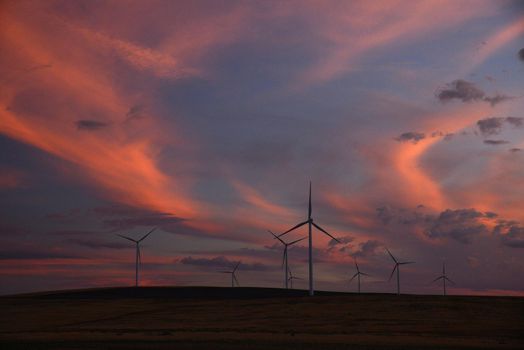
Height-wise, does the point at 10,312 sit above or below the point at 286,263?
below

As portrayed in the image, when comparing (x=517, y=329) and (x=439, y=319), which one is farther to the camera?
(x=439, y=319)

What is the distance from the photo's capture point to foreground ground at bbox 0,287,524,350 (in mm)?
54844

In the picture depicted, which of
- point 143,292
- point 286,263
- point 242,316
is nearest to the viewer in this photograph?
point 242,316

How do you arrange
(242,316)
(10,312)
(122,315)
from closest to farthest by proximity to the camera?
(242,316), (122,315), (10,312)

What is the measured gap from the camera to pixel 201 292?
184 meters

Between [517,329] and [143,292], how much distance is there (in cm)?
12441

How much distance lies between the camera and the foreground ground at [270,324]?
2159 inches

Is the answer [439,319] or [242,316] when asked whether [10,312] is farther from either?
[439,319]

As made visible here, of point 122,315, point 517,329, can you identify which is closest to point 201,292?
point 122,315

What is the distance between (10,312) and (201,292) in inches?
2740

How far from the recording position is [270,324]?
81.6 m

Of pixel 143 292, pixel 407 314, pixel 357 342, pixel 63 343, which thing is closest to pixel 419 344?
pixel 357 342

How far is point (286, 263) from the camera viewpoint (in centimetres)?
15525

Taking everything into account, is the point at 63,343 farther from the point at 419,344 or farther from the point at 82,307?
the point at 82,307
